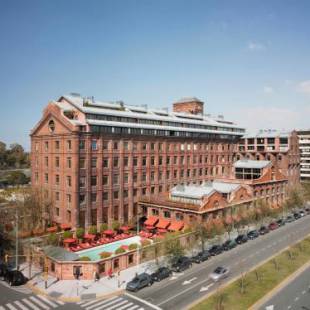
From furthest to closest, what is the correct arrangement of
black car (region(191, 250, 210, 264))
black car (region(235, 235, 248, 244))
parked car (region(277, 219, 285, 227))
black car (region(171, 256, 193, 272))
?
parked car (region(277, 219, 285, 227)) → black car (region(235, 235, 248, 244)) → black car (region(191, 250, 210, 264)) → black car (region(171, 256, 193, 272))

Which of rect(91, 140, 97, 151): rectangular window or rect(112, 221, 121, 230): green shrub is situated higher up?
rect(91, 140, 97, 151): rectangular window

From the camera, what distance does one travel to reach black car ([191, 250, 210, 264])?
161 ft

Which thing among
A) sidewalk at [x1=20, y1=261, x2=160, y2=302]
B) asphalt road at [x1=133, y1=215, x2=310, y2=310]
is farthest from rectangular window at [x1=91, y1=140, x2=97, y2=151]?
asphalt road at [x1=133, y1=215, x2=310, y2=310]

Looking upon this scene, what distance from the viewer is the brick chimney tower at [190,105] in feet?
386

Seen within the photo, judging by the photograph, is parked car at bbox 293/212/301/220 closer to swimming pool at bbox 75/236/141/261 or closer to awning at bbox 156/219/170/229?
awning at bbox 156/219/170/229

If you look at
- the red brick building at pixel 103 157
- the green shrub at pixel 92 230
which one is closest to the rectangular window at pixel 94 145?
the red brick building at pixel 103 157

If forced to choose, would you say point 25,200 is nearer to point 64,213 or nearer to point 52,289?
point 64,213

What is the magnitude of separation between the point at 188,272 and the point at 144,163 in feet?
107

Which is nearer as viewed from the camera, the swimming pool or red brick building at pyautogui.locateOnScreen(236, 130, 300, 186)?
the swimming pool

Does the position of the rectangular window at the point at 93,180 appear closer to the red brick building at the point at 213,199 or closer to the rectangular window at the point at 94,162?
the rectangular window at the point at 94,162

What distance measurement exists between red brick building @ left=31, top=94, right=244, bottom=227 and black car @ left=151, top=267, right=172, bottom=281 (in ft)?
75.3

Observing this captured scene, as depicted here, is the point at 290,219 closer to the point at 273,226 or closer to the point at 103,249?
the point at 273,226

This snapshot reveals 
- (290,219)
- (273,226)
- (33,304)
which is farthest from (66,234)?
(290,219)

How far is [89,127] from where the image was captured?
204ft
